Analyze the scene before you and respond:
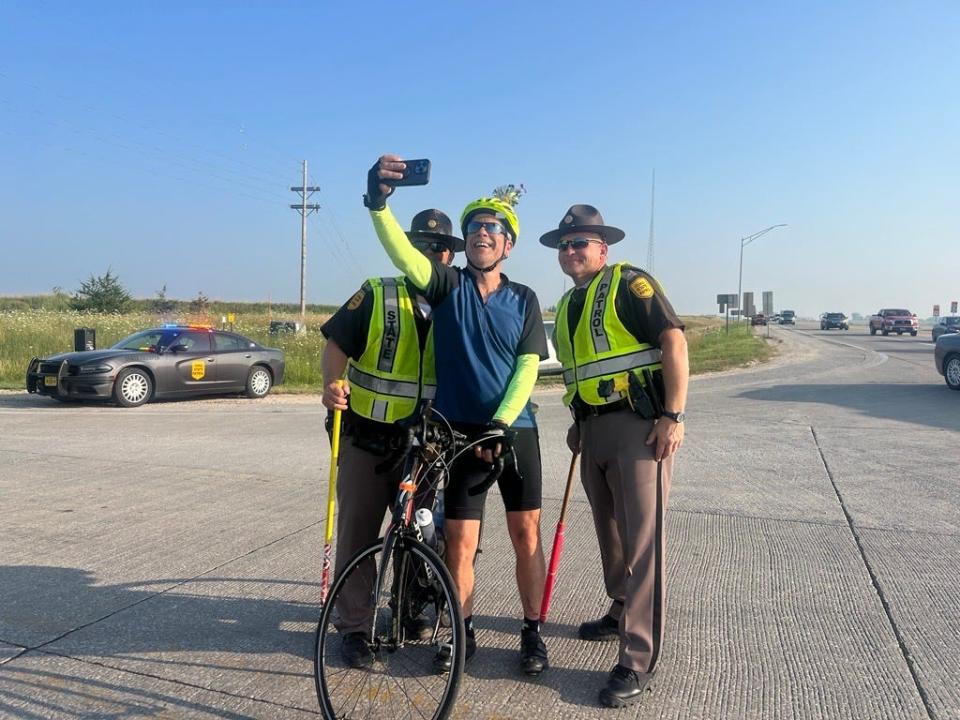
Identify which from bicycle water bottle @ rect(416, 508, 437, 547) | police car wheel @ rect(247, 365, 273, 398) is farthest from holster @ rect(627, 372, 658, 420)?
police car wheel @ rect(247, 365, 273, 398)

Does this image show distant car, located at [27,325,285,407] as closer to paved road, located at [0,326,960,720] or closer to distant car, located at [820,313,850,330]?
paved road, located at [0,326,960,720]

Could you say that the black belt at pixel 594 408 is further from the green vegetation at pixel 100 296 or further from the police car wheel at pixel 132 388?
the green vegetation at pixel 100 296

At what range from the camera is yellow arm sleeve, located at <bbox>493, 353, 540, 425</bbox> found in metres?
3.22

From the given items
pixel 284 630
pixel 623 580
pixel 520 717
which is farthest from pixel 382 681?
pixel 623 580

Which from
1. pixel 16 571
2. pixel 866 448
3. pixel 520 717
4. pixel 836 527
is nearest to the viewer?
pixel 520 717

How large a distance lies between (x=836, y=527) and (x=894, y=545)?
51cm

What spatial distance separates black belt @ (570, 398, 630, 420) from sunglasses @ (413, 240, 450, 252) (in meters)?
0.99

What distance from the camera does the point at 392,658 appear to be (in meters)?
3.24

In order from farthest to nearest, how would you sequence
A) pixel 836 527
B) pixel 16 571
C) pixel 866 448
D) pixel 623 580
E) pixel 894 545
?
pixel 866 448
pixel 836 527
pixel 894 545
pixel 16 571
pixel 623 580

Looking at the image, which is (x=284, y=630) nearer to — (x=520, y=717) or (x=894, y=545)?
(x=520, y=717)

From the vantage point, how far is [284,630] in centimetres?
386

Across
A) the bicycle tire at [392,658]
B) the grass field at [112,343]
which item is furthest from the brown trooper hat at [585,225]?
the grass field at [112,343]

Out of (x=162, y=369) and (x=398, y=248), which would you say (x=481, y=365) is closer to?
(x=398, y=248)

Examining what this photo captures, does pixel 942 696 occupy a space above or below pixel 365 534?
below
